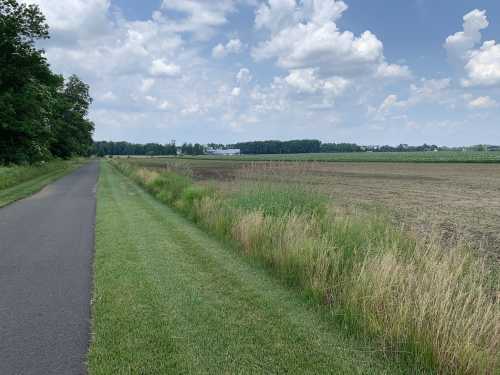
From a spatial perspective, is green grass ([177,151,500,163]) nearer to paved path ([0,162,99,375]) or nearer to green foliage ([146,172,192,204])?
green foliage ([146,172,192,204])

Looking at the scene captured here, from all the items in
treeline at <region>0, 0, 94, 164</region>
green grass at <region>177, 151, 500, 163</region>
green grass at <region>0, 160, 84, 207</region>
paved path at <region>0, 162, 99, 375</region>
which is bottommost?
paved path at <region>0, 162, 99, 375</region>

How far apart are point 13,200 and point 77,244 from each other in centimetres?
945

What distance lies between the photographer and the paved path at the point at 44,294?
140 inches

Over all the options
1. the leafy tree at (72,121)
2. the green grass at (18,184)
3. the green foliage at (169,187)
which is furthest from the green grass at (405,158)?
the leafy tree at (72,121)

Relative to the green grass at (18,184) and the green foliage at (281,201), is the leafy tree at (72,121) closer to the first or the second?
the green grass at (18,184)

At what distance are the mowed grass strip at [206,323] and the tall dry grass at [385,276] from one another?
1.15 ft

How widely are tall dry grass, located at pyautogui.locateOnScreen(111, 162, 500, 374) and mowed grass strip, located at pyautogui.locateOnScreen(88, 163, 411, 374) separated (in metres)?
0.35

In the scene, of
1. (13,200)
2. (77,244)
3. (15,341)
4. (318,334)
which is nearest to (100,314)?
(15,341)

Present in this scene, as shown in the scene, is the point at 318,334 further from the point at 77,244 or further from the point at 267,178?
the point at 267,178

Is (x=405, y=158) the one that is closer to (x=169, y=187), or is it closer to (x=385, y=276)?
(x=169, y=187)

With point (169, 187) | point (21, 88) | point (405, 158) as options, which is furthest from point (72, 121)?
point (405, 158)

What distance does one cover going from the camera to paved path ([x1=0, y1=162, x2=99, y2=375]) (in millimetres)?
3568

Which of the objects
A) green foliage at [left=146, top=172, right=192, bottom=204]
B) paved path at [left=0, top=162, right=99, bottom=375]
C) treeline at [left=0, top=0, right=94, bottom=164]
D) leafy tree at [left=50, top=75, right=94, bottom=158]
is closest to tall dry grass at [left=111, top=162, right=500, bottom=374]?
paved path at [left=0, top=162, right=99, bottom=375]

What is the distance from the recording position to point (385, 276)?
4379 mm
